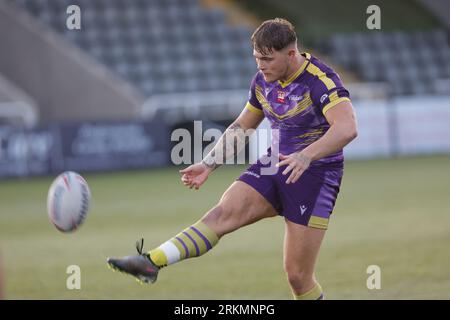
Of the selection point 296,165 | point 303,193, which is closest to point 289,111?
point 303,193

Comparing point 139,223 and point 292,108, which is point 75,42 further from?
point 292,108

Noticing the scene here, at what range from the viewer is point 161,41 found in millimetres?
30328

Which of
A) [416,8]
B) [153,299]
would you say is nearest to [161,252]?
[153,299]

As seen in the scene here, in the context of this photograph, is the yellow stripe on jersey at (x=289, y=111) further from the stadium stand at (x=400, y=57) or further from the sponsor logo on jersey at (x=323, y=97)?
the stadium stand at (x=400, y=57)

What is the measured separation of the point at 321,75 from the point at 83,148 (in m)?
16.5

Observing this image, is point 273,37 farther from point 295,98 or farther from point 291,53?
point 295,98

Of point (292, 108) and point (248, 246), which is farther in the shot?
point (248, 246)

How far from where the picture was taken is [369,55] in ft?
106

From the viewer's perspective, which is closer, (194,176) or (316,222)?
(316,222)

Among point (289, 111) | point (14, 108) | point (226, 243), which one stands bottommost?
point (226, 243)

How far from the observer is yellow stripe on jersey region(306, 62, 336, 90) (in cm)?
697

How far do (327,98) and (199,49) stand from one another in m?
24.0

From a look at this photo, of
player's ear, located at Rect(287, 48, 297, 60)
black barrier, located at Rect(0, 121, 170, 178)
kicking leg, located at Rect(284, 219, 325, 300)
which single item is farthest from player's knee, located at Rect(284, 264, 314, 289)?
black barrier, located at Rect(0, 121, 170, 178)

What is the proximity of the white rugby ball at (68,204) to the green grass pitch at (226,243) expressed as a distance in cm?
125
